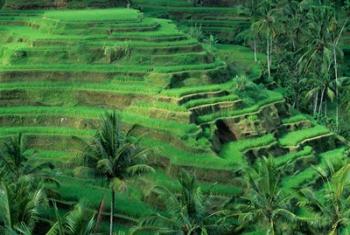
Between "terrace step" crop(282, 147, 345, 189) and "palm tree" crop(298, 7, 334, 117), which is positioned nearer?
"terrace step" crop(282, 147, 345, 189)

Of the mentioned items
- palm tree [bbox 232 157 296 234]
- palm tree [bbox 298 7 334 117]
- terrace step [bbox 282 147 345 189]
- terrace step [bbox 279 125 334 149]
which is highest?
palm tree [bbox 298 7 334 117]

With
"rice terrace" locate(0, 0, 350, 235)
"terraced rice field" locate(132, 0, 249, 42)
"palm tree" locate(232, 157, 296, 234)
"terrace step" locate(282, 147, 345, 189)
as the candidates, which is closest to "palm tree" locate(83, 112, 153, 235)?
"rice terrace" locate(0, 0, 350, 235)

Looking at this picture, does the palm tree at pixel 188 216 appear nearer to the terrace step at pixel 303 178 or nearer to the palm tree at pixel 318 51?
the terrace step at pixel 303 178

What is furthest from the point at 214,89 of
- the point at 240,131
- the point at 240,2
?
the point at 240,2

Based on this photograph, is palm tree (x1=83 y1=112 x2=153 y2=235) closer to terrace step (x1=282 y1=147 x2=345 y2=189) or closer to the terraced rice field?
terrace step (x1=282 y1=147 x2=345 y2=189)

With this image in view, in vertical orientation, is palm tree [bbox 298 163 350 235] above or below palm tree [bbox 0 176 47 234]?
below

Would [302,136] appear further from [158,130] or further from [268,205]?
[268,205]

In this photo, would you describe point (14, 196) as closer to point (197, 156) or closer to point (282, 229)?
point (282, 229)
